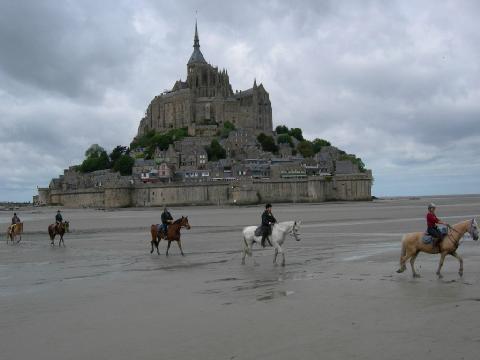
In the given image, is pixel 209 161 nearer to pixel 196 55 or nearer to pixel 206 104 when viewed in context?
pixel 206 104

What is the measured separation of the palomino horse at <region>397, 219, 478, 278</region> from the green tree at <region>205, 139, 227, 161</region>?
106 metres

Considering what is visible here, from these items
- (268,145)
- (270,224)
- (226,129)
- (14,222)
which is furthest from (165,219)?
(226,129)

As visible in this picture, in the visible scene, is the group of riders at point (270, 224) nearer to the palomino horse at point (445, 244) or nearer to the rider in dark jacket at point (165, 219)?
the rider in dark jacket at point (165, 219)

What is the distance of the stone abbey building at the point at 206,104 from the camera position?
455ft

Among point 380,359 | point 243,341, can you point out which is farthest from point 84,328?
point 380,359

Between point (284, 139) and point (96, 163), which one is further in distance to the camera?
point (96, 163)

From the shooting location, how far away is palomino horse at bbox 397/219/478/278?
11883 millimetres

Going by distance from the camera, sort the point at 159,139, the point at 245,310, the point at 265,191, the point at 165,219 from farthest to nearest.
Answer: the point at 159,139 < the point at 265,191 < the point at 165,219 < the point at 245,310

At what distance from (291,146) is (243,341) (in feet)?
411

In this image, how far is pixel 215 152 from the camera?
11875cm

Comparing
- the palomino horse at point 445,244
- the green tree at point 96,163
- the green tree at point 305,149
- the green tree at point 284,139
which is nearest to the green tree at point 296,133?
the green tree at point 284,139

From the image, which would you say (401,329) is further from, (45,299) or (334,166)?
(334,166)

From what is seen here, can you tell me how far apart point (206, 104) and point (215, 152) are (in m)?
24.8

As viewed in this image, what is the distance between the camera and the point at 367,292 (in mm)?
10305
